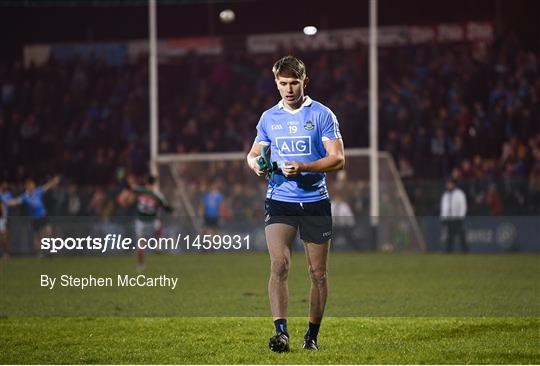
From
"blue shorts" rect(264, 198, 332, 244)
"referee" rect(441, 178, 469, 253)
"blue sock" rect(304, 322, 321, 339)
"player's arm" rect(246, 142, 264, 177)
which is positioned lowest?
"referee" rect(441, 178, 469, 253)

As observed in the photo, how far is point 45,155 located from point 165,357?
2512 cm

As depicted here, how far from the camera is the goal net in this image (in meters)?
27.3

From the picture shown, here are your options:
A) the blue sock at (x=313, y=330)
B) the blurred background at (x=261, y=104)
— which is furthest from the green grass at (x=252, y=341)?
the blurred background at (x=261, y=104)

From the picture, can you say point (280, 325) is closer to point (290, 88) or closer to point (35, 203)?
point (290, 88)

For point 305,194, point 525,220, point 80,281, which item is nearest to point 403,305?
point 305,194

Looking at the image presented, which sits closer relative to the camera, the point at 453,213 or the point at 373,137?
the point at 453,213

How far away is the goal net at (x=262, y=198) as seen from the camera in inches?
1075

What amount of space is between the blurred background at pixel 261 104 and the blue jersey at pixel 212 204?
18 centimetres

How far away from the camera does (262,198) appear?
28375 mm

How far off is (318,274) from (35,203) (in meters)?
20.3

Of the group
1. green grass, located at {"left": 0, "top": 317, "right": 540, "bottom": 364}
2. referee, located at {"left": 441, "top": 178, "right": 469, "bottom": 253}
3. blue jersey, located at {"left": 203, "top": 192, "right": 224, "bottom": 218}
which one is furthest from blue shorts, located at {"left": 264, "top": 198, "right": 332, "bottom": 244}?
blue jersey, located at {"left": 203, "top": 192, "right": 224, "bottom": 218}

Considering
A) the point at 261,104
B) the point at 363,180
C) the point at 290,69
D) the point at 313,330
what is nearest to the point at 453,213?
the point at 363,180

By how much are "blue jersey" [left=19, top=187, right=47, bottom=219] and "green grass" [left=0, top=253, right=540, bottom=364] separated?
6.22 m

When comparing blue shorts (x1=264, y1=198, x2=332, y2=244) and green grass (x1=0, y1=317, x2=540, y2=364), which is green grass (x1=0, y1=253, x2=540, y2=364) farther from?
blue shorts (x1=264, y1=198, x2=332, y2=244)
